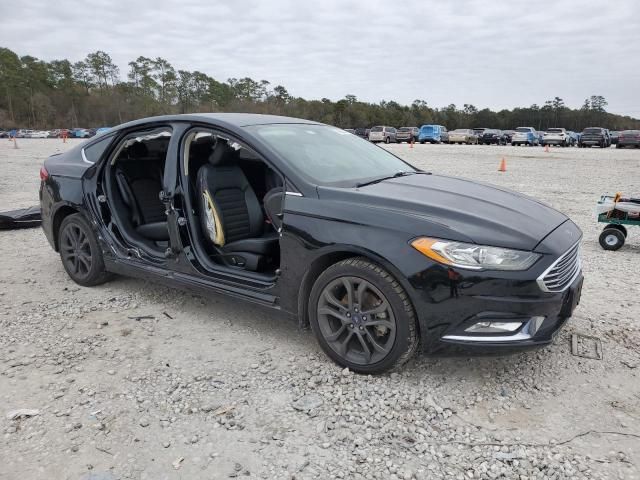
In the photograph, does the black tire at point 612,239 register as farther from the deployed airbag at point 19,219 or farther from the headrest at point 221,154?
the deployed airbag at point 19,219

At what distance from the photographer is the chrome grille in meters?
2.79

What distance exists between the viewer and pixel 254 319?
4.09 m

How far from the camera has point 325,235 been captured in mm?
3111

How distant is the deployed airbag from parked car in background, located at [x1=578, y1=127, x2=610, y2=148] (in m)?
40.5

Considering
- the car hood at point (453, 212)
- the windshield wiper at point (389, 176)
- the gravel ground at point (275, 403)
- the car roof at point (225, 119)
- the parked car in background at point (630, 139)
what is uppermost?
the parked car in background at point (630, 139)

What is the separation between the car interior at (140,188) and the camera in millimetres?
4598

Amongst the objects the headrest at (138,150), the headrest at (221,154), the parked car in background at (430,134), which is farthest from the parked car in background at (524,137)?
the headrest at (221,154)

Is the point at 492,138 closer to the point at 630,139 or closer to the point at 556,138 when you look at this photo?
the point at 556,138

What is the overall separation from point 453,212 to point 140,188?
3290 mm

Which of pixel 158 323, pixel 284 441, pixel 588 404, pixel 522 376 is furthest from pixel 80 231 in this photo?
pixel 588 404

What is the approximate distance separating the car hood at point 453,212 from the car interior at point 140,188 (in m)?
2.13

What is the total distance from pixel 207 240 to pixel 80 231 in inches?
59.5

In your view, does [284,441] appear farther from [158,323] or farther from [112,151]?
[112,151]

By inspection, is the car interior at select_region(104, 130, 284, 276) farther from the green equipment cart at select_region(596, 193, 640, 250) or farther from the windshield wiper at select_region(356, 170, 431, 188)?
the green equipment cart at select_region(596, 193, 640, 250)
